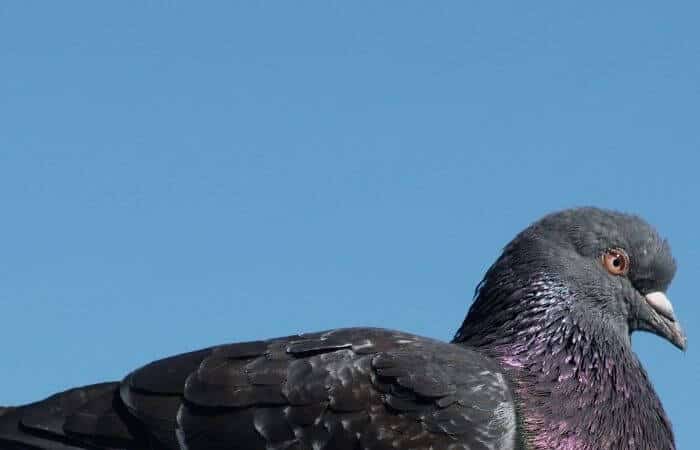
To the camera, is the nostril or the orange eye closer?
the orange eye

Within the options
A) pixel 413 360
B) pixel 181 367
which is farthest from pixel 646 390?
pixel 181 367

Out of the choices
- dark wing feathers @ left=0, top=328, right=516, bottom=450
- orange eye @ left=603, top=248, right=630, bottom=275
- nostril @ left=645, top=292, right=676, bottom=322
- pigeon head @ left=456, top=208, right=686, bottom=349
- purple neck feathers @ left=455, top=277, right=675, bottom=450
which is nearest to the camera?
dark wing feathers @ left=0, top=328, right=516, bottom=450

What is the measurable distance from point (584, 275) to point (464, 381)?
1730 millimetres

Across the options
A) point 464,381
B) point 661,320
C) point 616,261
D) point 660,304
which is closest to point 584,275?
point 616,261

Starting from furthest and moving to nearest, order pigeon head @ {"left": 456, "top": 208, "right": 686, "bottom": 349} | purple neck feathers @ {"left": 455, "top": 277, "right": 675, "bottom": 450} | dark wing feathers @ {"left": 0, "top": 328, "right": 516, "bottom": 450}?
pigeon head @ {"left": 456, "top": 208, "right": 686, "bottom": 349}
purple neck feathers @ {"left": 455, "top": 277, "right": 675, "bottom": 450}
dark wing feathers @ {"left": 0, "top": 328, "right": 516, "bottom": 450}

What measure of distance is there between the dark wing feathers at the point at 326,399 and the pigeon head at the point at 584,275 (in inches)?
33.4

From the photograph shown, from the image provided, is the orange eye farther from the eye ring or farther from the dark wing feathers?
the dark wing feathers

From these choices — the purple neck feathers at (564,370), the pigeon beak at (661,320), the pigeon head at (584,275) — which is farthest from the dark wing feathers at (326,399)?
the pigeon beak at (661,320)

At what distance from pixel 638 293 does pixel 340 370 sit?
2864 mm

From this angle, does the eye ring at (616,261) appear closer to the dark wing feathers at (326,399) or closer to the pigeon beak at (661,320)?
the pigeon beak at (661,320)

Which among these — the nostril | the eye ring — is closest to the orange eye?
the eye ring

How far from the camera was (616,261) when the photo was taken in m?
10.6

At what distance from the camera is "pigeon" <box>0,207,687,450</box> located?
915cm

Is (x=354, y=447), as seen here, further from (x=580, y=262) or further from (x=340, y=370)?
(x=580, y=262)
